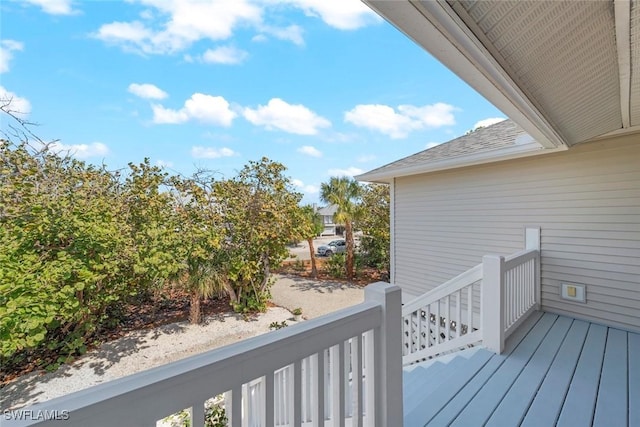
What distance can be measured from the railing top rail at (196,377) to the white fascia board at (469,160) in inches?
155

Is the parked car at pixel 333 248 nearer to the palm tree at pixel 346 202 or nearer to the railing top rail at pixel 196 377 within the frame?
the palm tree at pixel 346 202

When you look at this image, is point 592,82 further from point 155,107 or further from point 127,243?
point 155,107

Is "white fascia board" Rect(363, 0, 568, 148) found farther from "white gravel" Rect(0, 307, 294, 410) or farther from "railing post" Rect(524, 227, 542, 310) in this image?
"white gravel" Rect(0, 307, 294, 410)

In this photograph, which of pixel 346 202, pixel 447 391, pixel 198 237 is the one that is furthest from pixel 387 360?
pixel 346 202

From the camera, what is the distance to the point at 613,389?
219 cm

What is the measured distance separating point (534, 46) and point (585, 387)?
2530mm

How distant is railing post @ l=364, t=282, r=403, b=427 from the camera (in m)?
1.25

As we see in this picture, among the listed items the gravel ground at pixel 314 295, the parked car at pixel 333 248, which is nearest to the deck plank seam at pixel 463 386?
the gravel ground at pixel 314 295

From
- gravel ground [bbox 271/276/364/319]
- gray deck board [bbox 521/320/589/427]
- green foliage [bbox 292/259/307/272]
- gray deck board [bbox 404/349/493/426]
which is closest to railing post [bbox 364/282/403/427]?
gray deck board [bbox 404/349/493/426]

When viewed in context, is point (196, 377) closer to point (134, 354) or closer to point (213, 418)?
point (213, 418)

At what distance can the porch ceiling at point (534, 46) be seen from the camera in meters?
1.12

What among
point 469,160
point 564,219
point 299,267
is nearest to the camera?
point 564,219

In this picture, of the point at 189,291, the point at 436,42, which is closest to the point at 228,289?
the point at 189,291

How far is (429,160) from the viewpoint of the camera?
5191 mm
